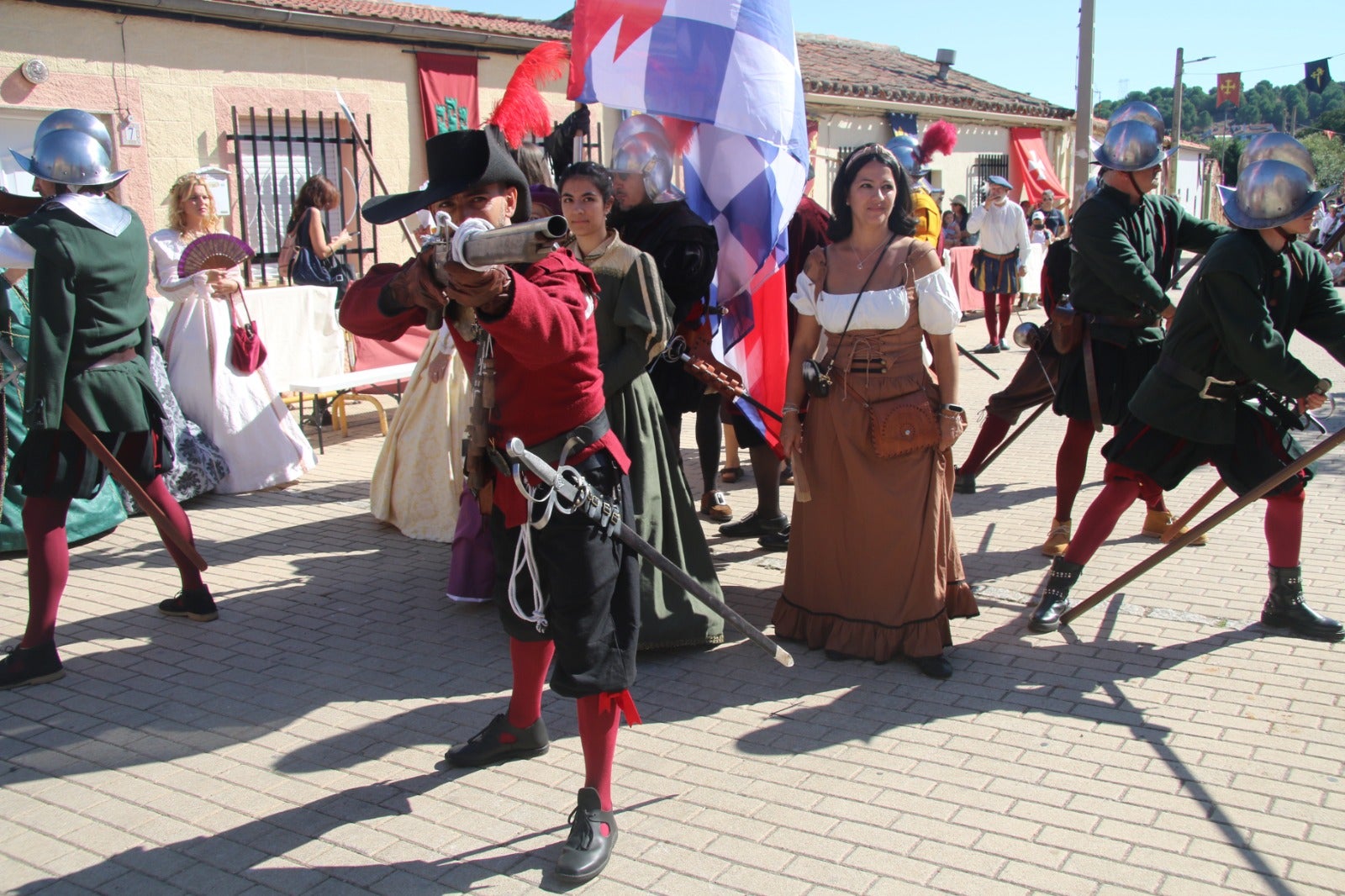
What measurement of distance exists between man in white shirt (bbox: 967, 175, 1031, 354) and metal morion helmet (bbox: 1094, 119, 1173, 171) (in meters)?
7.84

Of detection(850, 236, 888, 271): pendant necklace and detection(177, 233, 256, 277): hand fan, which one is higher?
detection(177, 233, 256, 277): hand fan

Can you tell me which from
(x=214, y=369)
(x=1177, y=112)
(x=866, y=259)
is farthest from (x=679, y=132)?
(x=1177, y=112)

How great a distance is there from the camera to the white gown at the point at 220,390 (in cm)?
675

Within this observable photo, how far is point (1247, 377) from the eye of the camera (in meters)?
4.18

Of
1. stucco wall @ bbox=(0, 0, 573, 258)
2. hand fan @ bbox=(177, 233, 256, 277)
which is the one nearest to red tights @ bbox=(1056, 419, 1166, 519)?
hand fan @ bbox=(177, 233, 256, 277)

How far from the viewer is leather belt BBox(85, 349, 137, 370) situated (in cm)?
420

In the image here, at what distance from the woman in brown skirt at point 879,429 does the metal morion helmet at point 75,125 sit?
108 inches

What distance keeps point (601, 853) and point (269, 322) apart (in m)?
6.32

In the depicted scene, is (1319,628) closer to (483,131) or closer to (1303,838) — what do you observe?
(1303,838)

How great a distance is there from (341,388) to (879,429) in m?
4.86

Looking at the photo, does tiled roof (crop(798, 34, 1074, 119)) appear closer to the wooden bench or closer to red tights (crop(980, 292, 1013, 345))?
red tights (crop(980, 292, 1013, 345))

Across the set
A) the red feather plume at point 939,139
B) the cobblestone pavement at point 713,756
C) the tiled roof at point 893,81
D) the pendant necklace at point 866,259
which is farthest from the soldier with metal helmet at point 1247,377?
the tiled roof at point 893,81

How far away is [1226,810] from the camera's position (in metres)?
3.06

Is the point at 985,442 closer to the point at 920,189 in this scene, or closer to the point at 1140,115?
the point at 1140,115
